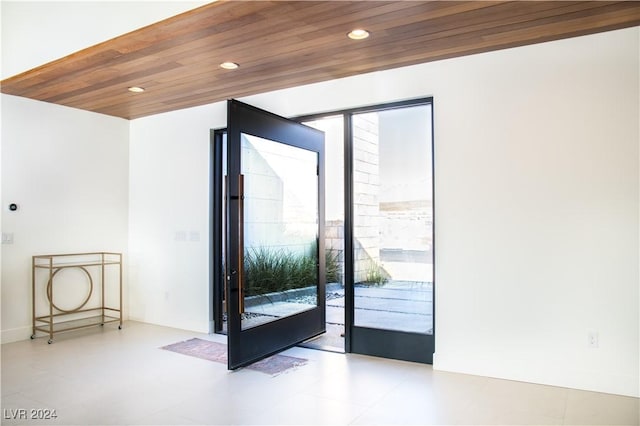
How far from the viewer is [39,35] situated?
154 inches

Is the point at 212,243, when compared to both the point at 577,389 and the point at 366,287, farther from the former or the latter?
the point at 577,389

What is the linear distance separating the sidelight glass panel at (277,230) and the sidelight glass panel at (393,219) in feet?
1.92

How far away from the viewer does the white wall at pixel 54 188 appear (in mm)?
4707

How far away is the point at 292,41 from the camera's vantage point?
3.27 metres

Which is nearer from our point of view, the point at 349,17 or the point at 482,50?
the point at 349,17

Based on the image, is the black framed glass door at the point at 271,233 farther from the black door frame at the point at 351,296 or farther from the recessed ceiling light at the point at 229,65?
the black door frame at the point at 351,296

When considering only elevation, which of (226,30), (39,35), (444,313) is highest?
(39,35)

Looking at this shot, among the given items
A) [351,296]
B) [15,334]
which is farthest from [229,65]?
[15,334]

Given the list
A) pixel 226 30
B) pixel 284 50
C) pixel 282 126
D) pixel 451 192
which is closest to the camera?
pixel 226 30

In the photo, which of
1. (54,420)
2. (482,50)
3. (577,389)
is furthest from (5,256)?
Answer: (577,389)

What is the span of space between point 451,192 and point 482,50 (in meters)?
1.12

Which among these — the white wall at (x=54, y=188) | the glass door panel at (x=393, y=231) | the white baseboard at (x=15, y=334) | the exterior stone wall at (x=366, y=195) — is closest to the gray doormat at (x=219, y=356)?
the glass door panel at (x=393, y=231)

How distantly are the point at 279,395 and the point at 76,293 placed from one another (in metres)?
3.27

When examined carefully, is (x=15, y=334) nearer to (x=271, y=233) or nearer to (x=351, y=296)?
(x=271, y=233)
